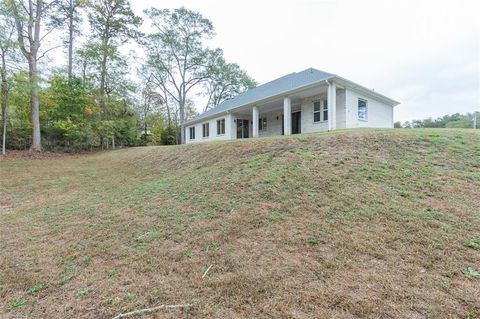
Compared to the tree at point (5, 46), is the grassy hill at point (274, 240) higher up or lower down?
lower down

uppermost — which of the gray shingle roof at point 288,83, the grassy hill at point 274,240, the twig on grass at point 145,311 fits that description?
the gray shingle roof at point 288,83

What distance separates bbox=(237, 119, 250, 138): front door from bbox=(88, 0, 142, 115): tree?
11.4 m

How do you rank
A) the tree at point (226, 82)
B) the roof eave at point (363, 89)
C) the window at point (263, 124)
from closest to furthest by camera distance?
the roof eave at point (363, 89), the window at point (263, 124), the tree at point (226, 82)

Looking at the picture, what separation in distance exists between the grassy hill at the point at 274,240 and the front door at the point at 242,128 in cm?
1142

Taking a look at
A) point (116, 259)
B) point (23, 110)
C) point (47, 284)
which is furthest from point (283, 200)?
point (23, 110)

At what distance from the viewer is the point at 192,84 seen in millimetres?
27844

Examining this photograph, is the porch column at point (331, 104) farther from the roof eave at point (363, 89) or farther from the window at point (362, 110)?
the window at point (362, 110)

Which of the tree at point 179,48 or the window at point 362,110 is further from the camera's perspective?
the tree at point 179,48

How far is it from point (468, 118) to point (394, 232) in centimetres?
4642

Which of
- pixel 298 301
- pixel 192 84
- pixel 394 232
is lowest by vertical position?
pixel 298 301

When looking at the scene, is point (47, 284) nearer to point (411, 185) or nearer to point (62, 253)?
point (62, 253)

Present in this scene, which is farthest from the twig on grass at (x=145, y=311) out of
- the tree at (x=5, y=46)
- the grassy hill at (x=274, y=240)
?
the tree at (x=5, y=46)

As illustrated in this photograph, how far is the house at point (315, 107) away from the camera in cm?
1068

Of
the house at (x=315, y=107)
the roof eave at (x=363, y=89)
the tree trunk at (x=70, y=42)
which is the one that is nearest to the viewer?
the roof eave at (x=363, y=89)
